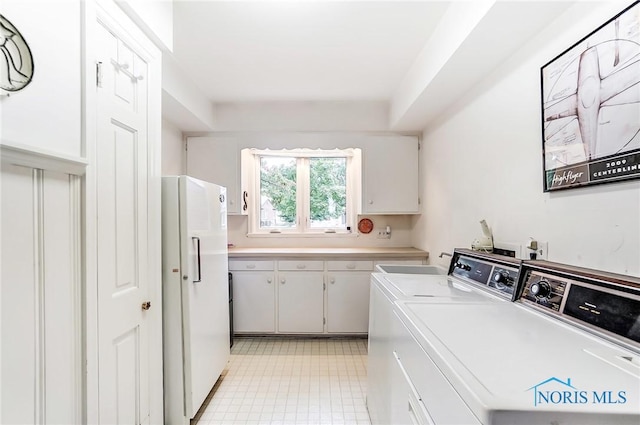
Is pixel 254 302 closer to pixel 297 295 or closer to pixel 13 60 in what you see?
pixel 297 295

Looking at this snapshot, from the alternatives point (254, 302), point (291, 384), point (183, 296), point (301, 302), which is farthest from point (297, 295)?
point (183, 296)

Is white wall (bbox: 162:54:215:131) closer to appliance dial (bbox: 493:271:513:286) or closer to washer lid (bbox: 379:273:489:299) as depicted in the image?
washer lid (bbox: 379:273:489:299)

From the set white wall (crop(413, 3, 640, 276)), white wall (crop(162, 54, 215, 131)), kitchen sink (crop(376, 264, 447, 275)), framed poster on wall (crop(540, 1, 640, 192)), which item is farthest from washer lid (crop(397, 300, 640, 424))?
white wall (crop(162, 54, 215, 131))

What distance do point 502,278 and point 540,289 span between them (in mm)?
226

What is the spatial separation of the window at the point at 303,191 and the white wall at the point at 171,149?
85cm

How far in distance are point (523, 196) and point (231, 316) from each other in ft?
8.62

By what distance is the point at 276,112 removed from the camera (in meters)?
3.13

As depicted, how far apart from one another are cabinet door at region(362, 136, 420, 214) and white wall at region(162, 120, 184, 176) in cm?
189

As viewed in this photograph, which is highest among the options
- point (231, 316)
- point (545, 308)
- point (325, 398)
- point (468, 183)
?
point (468, 183)

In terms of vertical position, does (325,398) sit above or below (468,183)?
below

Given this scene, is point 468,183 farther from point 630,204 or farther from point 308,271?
point 308,271

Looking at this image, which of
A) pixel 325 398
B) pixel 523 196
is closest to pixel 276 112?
pixel 523 196

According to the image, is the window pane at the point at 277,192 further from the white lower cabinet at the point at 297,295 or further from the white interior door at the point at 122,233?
the white interior door at the point at 122,233
